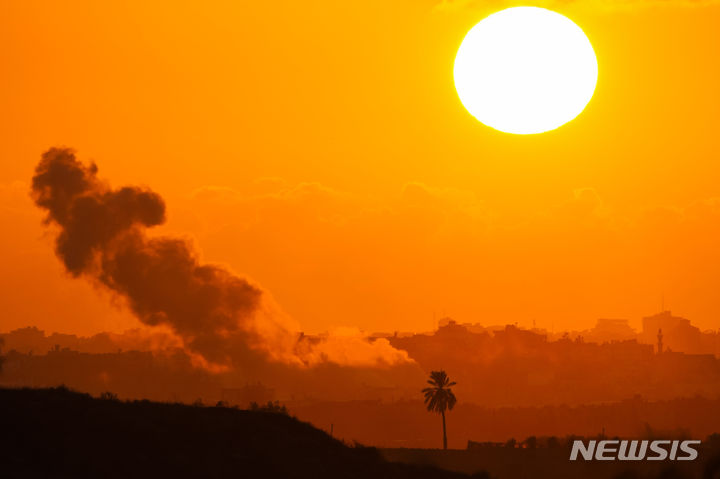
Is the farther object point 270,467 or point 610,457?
point 610,457

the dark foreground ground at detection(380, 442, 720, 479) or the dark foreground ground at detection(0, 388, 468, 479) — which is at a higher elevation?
the dark foreground ground at detection(380, 442, 720, 479)

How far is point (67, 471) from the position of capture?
5584 centimetres

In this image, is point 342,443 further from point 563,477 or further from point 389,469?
point 563,477

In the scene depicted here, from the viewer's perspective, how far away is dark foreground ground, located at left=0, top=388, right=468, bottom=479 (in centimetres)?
5731

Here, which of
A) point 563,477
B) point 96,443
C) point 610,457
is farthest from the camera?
point 610,457

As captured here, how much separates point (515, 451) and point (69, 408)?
3201 inches

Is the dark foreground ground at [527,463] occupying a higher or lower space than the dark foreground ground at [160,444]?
higher

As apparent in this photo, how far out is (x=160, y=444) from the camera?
6341 cm

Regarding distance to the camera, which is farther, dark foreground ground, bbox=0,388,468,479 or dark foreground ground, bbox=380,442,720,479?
dark foreground ground, bbox=380,442,720,479

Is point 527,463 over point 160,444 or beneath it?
over

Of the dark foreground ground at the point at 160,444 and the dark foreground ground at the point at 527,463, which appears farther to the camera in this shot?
the dark foreground ground at the point at 527,463

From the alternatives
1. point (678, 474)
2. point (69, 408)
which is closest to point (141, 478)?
point (69, 408)

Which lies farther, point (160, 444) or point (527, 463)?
point (527, 463)

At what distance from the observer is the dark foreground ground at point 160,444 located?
57312 millimetres
